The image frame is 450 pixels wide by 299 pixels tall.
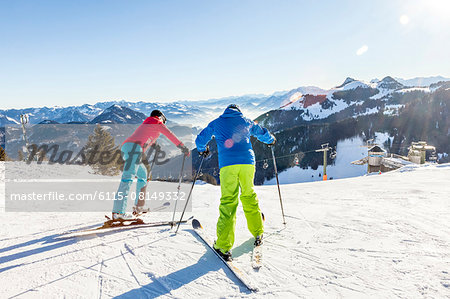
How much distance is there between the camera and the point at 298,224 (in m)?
4.12

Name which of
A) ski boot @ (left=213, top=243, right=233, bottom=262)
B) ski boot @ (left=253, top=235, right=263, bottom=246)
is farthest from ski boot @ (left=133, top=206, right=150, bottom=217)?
ski boot @ (left=253, top=235, right=263, bottom=246)

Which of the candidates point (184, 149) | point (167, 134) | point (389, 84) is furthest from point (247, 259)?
point (389, 84)

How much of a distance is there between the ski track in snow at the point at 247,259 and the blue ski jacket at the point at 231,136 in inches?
47.6

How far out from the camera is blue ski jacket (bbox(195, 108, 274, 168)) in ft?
10.6

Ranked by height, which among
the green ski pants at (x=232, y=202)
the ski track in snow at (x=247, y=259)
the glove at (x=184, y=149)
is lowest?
the ski track in snow at (x=247, y=259)

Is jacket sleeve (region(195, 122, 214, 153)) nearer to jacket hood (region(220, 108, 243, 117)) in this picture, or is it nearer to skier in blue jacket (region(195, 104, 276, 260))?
skier in blue jacket (region(195, 104, 276, 260))

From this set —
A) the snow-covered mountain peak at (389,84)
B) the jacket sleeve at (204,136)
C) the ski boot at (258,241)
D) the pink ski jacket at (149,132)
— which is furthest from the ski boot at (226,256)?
the snow-covered mountain peak at (389,84)

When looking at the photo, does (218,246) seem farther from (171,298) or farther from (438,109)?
(438,109)

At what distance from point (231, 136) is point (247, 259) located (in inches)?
61.3

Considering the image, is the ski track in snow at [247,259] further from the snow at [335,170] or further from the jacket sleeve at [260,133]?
the snow at [335,170]

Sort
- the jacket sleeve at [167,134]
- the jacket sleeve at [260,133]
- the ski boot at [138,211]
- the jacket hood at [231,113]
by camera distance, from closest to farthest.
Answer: the jacket hood at [231,113] → the jacket sleeve at [260,133] → the jacket sleeve at [167,134] → the ski boot at [138,211]

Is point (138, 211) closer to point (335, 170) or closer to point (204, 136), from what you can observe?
point (204, 136)

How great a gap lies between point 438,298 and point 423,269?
1.63 feet

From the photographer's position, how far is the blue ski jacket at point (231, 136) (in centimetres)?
322
